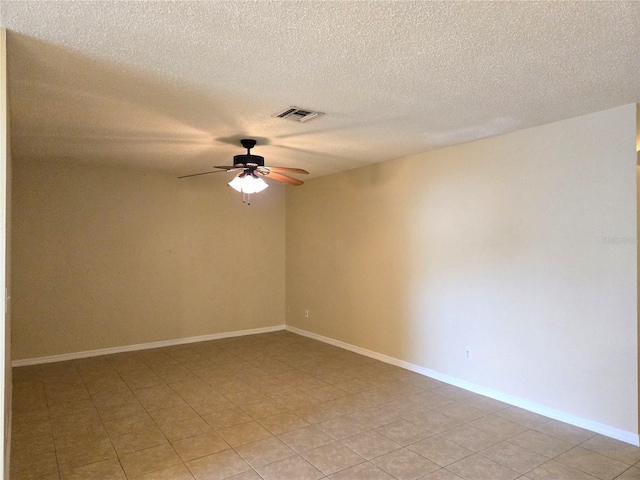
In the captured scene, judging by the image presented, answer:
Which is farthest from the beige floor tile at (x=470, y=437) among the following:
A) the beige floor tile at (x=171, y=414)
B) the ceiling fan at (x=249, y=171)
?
the ceiling fan at (x=249, y=171)

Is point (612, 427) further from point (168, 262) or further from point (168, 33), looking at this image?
point (168, 262)

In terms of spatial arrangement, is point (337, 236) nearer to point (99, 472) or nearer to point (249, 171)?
point (249, 171)

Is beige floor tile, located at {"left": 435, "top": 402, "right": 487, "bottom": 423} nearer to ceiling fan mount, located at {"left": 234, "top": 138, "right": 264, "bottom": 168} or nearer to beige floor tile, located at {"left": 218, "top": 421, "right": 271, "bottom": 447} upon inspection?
beige floor tile, located at {"left": 218, "top": 421, "right": 271, "bottom": 447}

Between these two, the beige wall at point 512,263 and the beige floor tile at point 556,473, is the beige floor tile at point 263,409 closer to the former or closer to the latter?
the beige wall at point 512,263

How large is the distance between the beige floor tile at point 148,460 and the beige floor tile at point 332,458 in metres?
0.95

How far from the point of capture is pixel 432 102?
312cm

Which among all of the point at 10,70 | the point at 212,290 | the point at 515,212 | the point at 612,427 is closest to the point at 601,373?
the point at 612,427

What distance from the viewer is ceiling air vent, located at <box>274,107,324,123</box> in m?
3.29

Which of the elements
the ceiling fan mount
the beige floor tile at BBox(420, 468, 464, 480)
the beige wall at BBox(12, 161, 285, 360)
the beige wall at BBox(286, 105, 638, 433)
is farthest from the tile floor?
the ceiling fan mount

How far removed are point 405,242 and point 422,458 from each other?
2.63 metres

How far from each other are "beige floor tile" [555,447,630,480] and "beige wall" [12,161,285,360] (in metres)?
4.99

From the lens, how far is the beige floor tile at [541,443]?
309 cm

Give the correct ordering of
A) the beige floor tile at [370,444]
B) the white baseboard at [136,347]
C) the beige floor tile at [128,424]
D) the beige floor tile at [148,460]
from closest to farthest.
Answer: the beige floor tile at [148,460] < the beige floor tile at [370,444] < the beige floor tile at [128,424] < the white baseboard at [136,347]

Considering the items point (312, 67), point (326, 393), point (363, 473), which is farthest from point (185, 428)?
point (312, 67)
